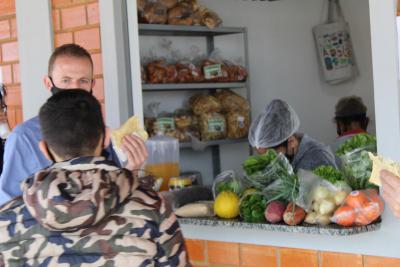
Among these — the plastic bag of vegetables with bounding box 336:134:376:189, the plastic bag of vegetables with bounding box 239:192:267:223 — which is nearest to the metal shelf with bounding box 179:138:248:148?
the plastic bag of vegetables with bounding box 239:192:267:223

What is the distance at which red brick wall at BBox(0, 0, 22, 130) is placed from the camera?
14.8 feet

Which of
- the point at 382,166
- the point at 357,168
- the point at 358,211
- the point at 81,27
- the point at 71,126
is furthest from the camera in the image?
the point at 81,27

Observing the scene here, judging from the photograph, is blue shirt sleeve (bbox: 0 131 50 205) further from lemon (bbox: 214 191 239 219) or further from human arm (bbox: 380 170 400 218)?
human arm (bbox: 380 170 400 218)

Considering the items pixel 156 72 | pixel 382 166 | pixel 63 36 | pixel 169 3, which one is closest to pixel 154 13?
pixel 169 3

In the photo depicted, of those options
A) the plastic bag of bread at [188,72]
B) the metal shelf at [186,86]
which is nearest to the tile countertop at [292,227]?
the metal shelf at [186,86]

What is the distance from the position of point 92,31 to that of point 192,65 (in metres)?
1.41

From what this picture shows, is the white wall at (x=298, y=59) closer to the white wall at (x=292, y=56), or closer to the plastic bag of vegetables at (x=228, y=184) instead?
the white wall at (x=292, y=56)

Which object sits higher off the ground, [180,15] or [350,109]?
[180,15]

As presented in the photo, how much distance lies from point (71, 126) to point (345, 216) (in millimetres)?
1218

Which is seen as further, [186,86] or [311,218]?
[186,86]

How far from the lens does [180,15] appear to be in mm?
5074

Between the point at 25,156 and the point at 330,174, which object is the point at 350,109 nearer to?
the point at 330,174

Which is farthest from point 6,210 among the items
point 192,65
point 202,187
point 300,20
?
point 300,20

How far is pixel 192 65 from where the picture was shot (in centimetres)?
527
